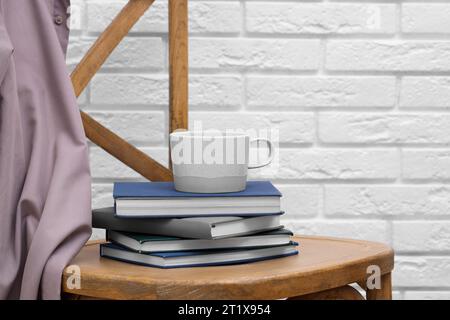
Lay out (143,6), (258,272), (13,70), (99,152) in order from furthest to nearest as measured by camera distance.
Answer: (99,152) → (143,6) → (13,70) → (258,272)

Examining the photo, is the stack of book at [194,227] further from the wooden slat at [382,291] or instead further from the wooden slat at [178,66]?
the wooden slat at [178,66]

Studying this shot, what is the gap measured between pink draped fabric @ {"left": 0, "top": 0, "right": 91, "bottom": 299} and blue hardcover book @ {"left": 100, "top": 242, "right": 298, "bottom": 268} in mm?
63

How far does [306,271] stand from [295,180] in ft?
1.90

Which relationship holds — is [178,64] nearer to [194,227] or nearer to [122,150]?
[122,150]

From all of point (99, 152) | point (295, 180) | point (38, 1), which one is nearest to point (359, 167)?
point (295, 180)

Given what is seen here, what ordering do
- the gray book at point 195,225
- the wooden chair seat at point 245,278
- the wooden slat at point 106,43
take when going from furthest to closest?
the wooden slat at point 106,43 → the gray book at point 195,225 → the wooden chair seat at point 245,278

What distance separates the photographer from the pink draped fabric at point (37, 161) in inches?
39.9

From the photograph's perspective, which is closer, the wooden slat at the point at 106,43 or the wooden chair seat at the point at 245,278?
the wooden chair seat at the point at 245,278

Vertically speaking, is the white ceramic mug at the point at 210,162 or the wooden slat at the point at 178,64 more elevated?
the wooden slat at the point at 178,64

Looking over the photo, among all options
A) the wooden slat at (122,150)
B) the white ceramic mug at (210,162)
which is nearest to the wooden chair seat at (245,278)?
the white ceramic mug at (210,162)

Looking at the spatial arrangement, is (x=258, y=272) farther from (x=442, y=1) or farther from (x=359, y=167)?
(x=442, y=1)

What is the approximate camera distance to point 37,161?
3.52 feet

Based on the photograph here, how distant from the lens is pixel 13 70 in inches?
42.5

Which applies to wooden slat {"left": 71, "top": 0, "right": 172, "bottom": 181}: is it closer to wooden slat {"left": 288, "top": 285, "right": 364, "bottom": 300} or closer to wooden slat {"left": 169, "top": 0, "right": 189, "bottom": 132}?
wooden slat {"left": 169, "top": 0, "right": 189, "bottom": 132}
